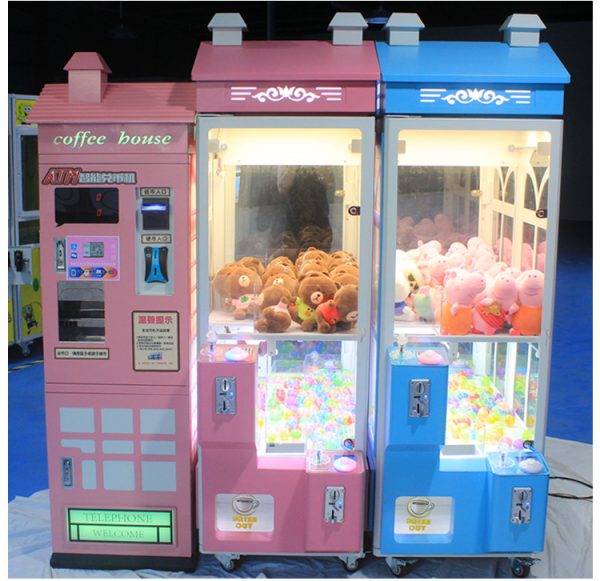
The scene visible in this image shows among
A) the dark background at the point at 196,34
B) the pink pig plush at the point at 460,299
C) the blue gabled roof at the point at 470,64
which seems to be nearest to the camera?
the blue gabled roof at the point at 470,64

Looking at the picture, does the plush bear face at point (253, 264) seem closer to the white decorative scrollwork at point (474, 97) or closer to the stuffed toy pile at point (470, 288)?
the stuffed toy pile at point (470, 288)

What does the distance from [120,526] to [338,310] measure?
4.41ft

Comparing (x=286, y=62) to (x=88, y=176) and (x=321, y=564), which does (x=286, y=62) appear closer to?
(x=88, y=176)

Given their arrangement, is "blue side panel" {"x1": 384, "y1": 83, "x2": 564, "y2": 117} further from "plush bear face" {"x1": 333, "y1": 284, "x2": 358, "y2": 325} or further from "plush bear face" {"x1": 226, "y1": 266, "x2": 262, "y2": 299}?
"plush bear face" {"x1": 226, "y1": 266, "x2": 262, "y2": 299}

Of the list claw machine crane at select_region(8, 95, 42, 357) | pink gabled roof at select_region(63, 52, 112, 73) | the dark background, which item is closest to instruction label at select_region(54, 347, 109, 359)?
pink gabled roof at select_region(63, 52, 112, 73)

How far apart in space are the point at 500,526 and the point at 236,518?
3.61 feet

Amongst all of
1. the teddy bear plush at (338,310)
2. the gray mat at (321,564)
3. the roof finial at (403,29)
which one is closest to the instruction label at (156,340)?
the teddy bear plush at (338,310)

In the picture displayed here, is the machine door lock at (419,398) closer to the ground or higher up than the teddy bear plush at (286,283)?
closer to the ground

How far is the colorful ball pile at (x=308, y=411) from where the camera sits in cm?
342

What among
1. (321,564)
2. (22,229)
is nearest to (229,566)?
(321,564)

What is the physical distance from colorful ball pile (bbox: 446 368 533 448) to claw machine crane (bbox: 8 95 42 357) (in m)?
3.99

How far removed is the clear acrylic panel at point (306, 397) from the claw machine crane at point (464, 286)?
191 mm

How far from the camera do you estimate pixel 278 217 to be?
3.40m

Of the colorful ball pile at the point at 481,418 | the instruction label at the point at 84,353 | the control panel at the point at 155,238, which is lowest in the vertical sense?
the colorful ball pile at the point at 481,418
